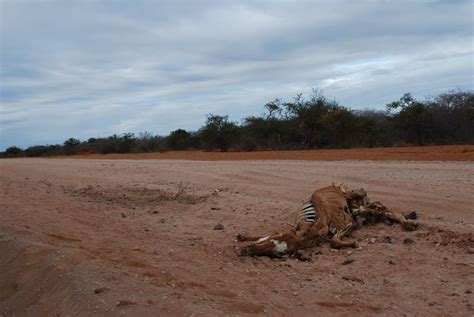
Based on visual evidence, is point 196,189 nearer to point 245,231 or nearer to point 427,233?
point 245,231

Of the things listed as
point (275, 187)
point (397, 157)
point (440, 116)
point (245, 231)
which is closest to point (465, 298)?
point (245, 231)

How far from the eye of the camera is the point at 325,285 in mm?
4992

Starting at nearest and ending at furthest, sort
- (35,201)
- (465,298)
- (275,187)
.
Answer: (465,298), (35,201), (275,187)

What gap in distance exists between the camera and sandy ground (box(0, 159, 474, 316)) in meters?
4.50

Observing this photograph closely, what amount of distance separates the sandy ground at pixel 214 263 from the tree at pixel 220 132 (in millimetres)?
26840

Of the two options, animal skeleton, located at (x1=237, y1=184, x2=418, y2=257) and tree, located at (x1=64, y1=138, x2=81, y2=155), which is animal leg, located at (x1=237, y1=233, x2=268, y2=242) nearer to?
animal skeleton, located at (x1=237, y1=184, x2=418, y2=257)

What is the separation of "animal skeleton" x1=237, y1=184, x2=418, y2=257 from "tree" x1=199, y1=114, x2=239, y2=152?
29.0 metres

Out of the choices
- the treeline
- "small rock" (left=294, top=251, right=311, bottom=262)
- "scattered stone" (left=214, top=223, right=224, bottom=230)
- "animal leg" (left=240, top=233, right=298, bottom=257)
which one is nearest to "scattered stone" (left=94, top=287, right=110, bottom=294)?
"animal leg" (left=240, top=233, right=298, bottom=257)

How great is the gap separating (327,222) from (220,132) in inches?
1189

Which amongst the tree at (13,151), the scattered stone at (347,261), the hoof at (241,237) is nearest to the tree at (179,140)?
the tree at (13,151)

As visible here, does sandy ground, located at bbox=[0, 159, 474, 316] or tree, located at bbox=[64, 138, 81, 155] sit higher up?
tree, located at bbox=[64, 138, 81, 155]

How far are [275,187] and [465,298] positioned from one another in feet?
21.3

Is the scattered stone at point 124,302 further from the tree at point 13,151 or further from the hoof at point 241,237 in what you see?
the tree at point 13,151

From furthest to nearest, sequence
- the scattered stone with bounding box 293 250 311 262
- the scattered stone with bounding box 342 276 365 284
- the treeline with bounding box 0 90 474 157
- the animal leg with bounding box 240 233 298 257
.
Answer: the treeline with bounding box 0 90 474 157, the animal leg with bounding box 240 233 298 257, the scattered stone with bounding box 293 250 311 262, the scattered stone with bounding box 342 276 365 284
